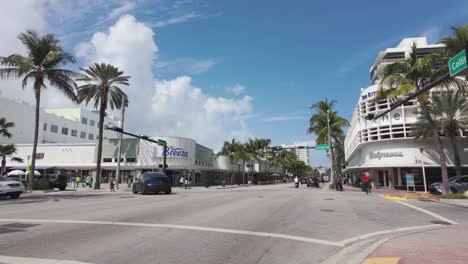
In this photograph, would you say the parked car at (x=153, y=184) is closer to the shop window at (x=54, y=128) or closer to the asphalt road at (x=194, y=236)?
the asphalt road at (x=194, y=236)

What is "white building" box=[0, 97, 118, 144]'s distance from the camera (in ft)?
198

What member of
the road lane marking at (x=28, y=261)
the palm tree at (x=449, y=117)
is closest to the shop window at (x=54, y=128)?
the palm tree at (x=449, y=117)

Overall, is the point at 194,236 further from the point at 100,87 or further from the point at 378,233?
the point at 100,87

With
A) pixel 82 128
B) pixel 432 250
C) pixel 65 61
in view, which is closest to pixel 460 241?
pixel 432 250

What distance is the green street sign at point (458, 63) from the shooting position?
11.5 metres

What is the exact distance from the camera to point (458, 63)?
11906mm

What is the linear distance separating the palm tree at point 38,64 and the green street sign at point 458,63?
31.4 m

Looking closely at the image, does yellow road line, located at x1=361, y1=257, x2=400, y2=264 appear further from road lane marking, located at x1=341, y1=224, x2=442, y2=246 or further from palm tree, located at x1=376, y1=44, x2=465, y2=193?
palm tree, located at x1=376, y1=44, x2=465, y2=193

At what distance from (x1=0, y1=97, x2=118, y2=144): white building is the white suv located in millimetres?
42588

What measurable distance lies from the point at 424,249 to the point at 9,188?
2439 centimetres

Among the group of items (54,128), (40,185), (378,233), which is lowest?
(378,233)

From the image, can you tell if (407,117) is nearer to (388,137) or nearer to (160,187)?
(388,137)

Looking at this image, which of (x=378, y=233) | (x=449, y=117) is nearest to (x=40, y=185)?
(x=378, y=233)

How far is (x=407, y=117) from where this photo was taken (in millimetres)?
34594
